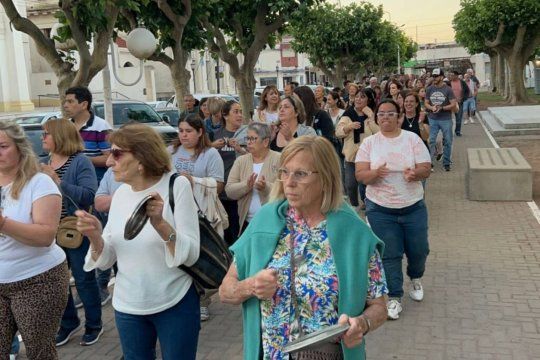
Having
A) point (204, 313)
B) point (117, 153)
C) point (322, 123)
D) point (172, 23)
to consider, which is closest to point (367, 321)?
point (117, 153)

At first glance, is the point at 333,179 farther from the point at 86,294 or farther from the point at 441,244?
the point at 441,244

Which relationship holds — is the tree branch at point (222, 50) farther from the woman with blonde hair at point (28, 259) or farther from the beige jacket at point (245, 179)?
the woman with blonde hair at point (28, 259)

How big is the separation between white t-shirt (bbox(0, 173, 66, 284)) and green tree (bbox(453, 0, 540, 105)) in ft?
97.5

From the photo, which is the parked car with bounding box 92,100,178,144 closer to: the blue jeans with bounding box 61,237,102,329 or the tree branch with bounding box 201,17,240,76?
the tree branch with bounding box 201,17,240,76

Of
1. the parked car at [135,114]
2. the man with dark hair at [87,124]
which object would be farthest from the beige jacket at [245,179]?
the parked car at [135,114]

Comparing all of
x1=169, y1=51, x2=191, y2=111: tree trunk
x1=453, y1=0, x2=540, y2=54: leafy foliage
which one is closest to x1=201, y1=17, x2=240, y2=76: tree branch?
x1=169, y1=51, x2=191, y2=111: tree trunk

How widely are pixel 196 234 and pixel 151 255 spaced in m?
0.26

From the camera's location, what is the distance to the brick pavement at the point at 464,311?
487 centimetres

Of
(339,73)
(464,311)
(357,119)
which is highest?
(339,73)

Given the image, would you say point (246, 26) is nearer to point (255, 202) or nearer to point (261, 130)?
point (261, 130)

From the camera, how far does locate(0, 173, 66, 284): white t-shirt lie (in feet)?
11.8

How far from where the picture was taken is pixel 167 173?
3.43 m

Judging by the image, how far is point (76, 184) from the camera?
197 inches

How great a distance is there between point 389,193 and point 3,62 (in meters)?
36.7
